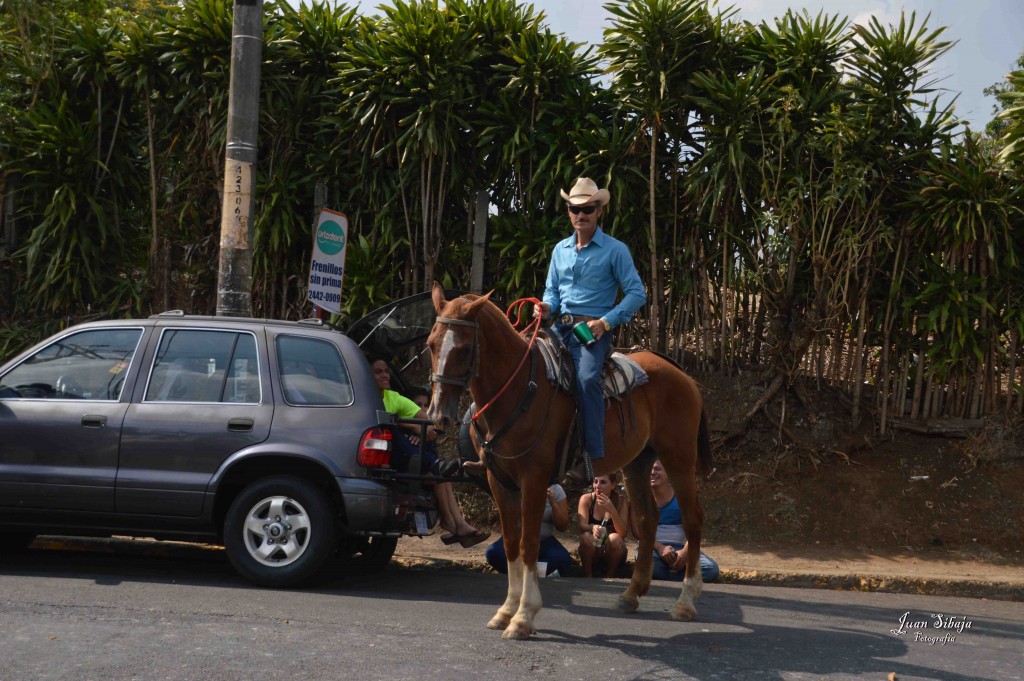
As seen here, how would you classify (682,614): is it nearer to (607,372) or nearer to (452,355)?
(607,372)

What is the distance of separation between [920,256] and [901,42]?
93.4 inches

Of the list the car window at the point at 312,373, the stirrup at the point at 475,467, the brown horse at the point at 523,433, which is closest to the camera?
the brown horse at the point at 523,433

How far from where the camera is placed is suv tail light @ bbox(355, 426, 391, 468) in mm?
7453

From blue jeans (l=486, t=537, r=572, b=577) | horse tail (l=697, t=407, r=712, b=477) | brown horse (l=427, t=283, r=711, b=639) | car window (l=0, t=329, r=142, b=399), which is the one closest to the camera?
brown horse (l=427, t=283, r=711, b=639)

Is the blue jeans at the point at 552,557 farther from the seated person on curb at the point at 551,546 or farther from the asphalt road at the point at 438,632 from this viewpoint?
the asphalt road at the point at 438,632

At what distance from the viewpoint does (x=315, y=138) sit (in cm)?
1293

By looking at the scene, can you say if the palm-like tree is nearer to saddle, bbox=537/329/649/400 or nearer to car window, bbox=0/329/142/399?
saddle, bbox=537/329/649/400

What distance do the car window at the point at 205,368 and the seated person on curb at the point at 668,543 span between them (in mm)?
3346

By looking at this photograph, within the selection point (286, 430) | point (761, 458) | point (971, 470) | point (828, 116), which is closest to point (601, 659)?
point (286, 430)

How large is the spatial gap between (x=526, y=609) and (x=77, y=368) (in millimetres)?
4067

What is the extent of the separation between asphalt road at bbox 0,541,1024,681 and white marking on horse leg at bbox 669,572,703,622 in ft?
0.34

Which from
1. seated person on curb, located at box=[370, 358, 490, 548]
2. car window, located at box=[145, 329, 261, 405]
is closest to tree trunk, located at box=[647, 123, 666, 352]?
seated person on curb, located at box=[370, 358, 490, 548]

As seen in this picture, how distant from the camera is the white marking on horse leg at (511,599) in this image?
652 centimetres

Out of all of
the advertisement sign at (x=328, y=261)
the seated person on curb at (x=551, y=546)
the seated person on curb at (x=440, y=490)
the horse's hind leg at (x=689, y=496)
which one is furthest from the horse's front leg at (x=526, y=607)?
the advertisement sign at (x=328, y=261)
